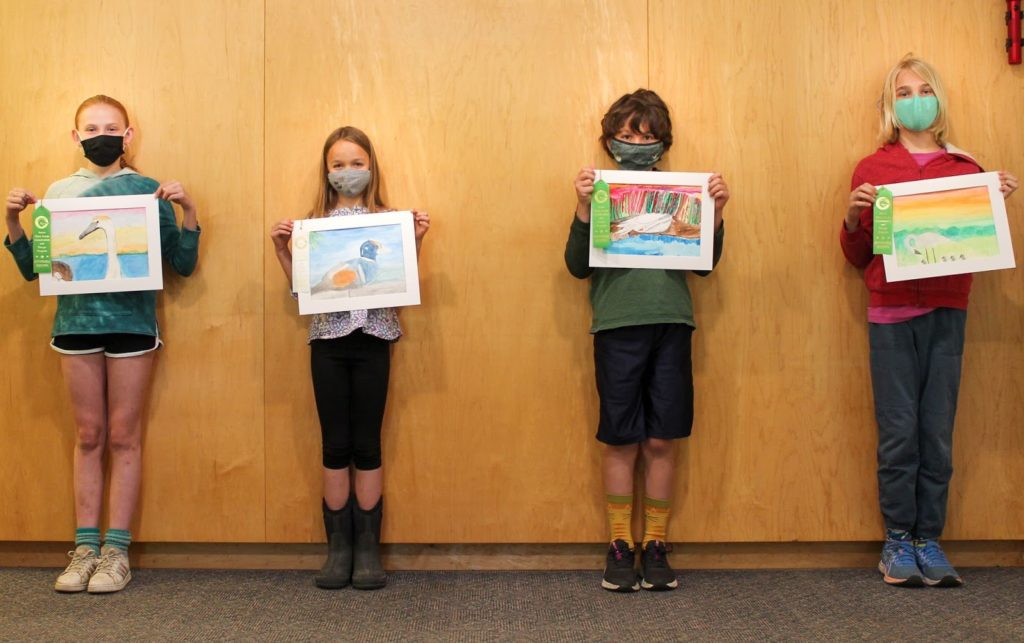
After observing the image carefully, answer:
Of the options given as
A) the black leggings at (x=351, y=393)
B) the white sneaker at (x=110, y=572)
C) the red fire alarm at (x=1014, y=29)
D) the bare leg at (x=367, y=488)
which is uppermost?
the red fire alarm at (x=1014, y=29)

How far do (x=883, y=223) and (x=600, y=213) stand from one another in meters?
0.87

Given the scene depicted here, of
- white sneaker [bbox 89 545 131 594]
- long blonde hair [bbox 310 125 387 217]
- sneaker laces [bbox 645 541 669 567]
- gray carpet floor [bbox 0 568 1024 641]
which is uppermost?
long blonde hair [bbox 310 125 387 217]

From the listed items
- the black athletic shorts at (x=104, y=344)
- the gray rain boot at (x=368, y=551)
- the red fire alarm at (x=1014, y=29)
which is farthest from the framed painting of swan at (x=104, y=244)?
the red fire alarm at (x=1014, y=29)

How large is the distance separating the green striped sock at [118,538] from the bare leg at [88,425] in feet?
0.23

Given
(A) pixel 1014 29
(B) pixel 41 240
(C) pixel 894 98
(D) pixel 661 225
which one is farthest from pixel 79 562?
(A) pixel 1014 29

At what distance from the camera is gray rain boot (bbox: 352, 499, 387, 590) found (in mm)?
2621

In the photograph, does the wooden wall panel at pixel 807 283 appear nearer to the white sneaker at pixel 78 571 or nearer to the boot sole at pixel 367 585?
the boot sole at pixel 367 585

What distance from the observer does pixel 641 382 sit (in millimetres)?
2674

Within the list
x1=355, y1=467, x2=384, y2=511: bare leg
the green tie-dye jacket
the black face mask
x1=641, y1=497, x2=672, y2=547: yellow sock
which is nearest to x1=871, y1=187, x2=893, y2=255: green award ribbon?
x1=641, y1=497, x2=672, y2=547: yellow sock

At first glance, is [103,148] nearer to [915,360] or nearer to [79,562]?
[79,562]

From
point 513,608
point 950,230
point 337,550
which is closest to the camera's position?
point 513,608

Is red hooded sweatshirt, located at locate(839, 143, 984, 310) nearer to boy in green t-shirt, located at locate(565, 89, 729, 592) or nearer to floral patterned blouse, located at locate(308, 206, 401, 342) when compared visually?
boy in green t-shirt, located at locate(565, 89, 729, 592)

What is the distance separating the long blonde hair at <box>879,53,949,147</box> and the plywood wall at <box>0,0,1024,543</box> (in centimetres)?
7

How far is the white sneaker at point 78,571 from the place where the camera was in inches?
102
